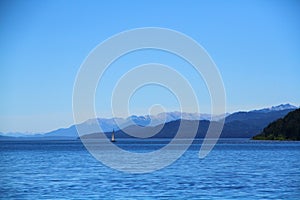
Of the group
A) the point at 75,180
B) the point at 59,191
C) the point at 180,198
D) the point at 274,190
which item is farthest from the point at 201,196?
the point at 75,180

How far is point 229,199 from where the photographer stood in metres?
34.0

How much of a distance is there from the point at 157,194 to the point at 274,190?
761 centimetres

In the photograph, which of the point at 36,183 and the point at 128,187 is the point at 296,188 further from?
the point at 36,183

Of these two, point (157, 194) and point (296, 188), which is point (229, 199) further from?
point (296, 188)

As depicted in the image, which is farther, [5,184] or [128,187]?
[5,184]

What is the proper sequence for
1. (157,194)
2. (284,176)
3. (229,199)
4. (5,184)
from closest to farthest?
(229,199), (157,194), (5,184), (284,176)

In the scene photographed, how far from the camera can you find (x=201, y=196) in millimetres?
35438

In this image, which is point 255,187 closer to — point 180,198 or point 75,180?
point 180,198

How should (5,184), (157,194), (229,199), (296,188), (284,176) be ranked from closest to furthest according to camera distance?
1. (229,199)
2. (157,194)
3. (296,188)
4. (5,184)
5. (284,176)

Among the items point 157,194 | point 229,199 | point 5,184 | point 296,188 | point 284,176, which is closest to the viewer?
point 229,199

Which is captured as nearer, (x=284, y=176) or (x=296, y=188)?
(x=296, y=188)

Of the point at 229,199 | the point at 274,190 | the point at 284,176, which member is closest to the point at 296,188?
the point at 274,190

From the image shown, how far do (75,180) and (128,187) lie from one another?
6874 millimetres

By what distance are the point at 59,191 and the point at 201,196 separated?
29.3ft
